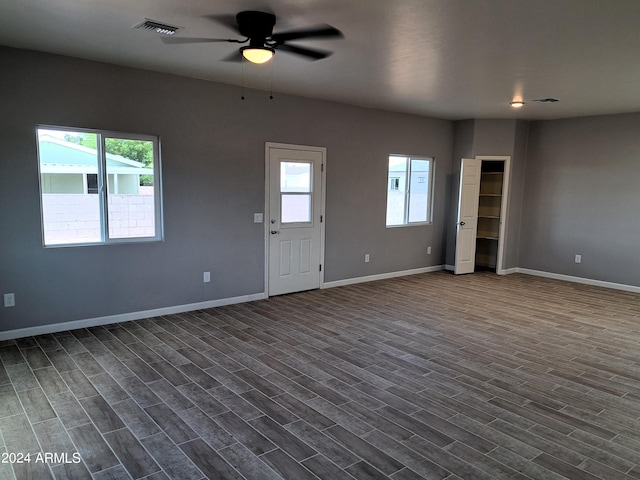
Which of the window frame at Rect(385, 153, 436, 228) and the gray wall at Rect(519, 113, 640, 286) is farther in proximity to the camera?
the window frame at Rect(385, 153, 436, 228)

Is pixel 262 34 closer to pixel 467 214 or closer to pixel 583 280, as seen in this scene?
pixel 467 214

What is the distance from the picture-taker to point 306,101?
5.91m

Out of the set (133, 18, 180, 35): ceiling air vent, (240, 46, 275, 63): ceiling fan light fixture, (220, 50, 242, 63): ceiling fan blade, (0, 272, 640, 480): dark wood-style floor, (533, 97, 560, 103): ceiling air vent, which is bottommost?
(0, 272, 640, 480): dark wood-style floor

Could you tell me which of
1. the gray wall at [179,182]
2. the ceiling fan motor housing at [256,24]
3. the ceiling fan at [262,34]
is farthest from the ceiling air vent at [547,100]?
the ceiling fan motor housing at [256,24]

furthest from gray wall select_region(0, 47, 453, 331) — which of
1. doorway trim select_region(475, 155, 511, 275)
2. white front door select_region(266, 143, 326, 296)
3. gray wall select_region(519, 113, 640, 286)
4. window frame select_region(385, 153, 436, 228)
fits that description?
gray wall select_region(519, 113, 640, 286)

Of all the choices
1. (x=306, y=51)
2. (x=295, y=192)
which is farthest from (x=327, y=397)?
(x=295, y=192)

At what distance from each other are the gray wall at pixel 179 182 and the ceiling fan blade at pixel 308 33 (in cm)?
206

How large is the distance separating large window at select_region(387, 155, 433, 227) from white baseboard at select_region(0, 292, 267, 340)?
2915 millimetres

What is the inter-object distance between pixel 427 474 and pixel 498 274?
6.14 metres

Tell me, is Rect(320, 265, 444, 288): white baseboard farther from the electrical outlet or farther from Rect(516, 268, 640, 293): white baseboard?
the electrical outlet

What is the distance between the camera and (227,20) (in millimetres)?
3092

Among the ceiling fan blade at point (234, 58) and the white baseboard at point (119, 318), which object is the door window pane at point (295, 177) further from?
the ceiling fan blade at point (234, 58)

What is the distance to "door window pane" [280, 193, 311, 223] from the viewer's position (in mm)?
5914

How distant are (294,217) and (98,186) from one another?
253 cm
